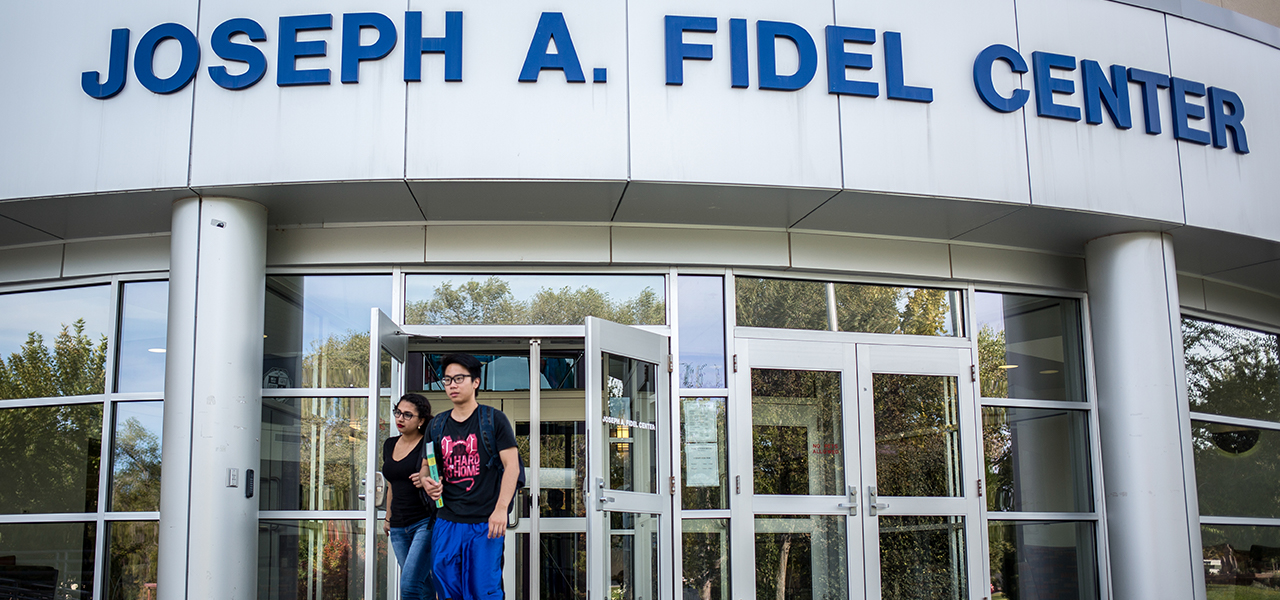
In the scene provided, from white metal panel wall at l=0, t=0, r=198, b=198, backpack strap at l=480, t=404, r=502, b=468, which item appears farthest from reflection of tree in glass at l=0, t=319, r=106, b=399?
backpack strap at l=480, t=404, r=502, b=468

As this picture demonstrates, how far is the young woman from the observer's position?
18.1ft

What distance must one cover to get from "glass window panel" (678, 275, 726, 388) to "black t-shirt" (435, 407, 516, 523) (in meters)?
1.86

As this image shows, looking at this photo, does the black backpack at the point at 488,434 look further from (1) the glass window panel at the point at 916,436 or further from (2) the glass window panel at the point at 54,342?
(2) the glass window panel at the point at 54,342

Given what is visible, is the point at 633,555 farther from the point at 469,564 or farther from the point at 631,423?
the point at 469,564

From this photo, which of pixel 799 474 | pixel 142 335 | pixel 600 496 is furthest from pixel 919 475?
pixel 142 335

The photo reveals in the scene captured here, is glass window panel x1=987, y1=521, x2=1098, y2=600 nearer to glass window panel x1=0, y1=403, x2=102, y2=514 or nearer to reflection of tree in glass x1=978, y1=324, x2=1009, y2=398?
reflection of tree in glass x1=978, y1=324, x2=1009, y2=398

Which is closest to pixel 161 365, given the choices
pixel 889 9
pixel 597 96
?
pixel 597 96

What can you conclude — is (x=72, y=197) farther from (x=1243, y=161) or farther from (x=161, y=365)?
(x=1243, y=161)

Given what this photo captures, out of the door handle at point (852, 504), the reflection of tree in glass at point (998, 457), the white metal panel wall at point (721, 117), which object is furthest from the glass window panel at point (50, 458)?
the reflection of tree in glass at point (998, 457)

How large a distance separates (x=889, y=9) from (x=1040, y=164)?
4.72 feet

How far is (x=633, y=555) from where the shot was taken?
6.43 metres

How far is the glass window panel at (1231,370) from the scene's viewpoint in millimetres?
8156

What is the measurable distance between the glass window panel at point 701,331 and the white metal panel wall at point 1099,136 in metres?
2.24

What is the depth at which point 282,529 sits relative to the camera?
646 cm
